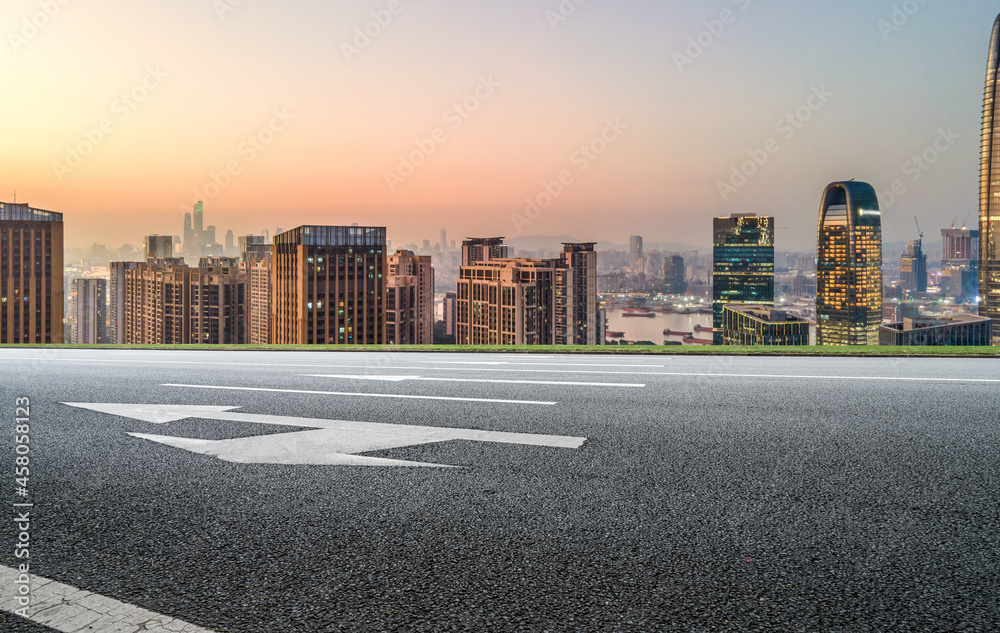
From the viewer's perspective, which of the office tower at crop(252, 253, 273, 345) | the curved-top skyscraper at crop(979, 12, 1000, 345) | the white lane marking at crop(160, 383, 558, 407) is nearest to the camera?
the white lane marking at crop(160, 383, 558, 407)

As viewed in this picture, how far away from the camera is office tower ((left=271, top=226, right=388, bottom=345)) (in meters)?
110

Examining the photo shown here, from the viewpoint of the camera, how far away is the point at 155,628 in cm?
286

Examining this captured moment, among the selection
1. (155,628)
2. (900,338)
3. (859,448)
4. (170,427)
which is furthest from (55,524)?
(900,338)

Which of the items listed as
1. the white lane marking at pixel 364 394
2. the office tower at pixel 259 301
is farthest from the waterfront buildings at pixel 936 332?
the office tower at pixel 259 301

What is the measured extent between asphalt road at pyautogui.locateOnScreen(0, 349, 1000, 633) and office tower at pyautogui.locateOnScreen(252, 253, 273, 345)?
155 m

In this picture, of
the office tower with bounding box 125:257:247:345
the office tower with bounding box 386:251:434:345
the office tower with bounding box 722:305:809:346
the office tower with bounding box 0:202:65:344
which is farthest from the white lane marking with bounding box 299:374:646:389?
the office tower with bounding box 125:257:247:345

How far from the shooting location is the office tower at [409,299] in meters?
144

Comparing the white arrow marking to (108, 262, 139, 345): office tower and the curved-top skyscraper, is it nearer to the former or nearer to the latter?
the curved-top skyscraper

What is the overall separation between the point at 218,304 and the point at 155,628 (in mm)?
161107

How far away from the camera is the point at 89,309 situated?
195875 millimetres

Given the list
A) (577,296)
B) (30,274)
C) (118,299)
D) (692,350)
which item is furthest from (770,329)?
(118,299)

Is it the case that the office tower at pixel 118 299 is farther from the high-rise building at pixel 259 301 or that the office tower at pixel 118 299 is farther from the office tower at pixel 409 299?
the office tower at pixel 409 299

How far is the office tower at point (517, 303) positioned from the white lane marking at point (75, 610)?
11005cm

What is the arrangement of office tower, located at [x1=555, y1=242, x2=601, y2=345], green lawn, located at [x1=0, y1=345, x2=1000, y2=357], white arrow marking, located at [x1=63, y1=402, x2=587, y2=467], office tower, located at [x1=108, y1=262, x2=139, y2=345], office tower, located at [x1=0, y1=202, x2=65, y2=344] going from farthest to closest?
office tower, located at [x1=108, y1=262, x2=139, y2=345]
office tower, located at [x1=555, y1=242, x2=601, y2=345]
office tower, located at [x1=0, y1=202, x2=65, y2=344]
green lawn, located at [x1=0, y1=345, x2=1000, y2=357]
white arrow marking, located at [x1=63, y1=402, x2=587, y2=467]
